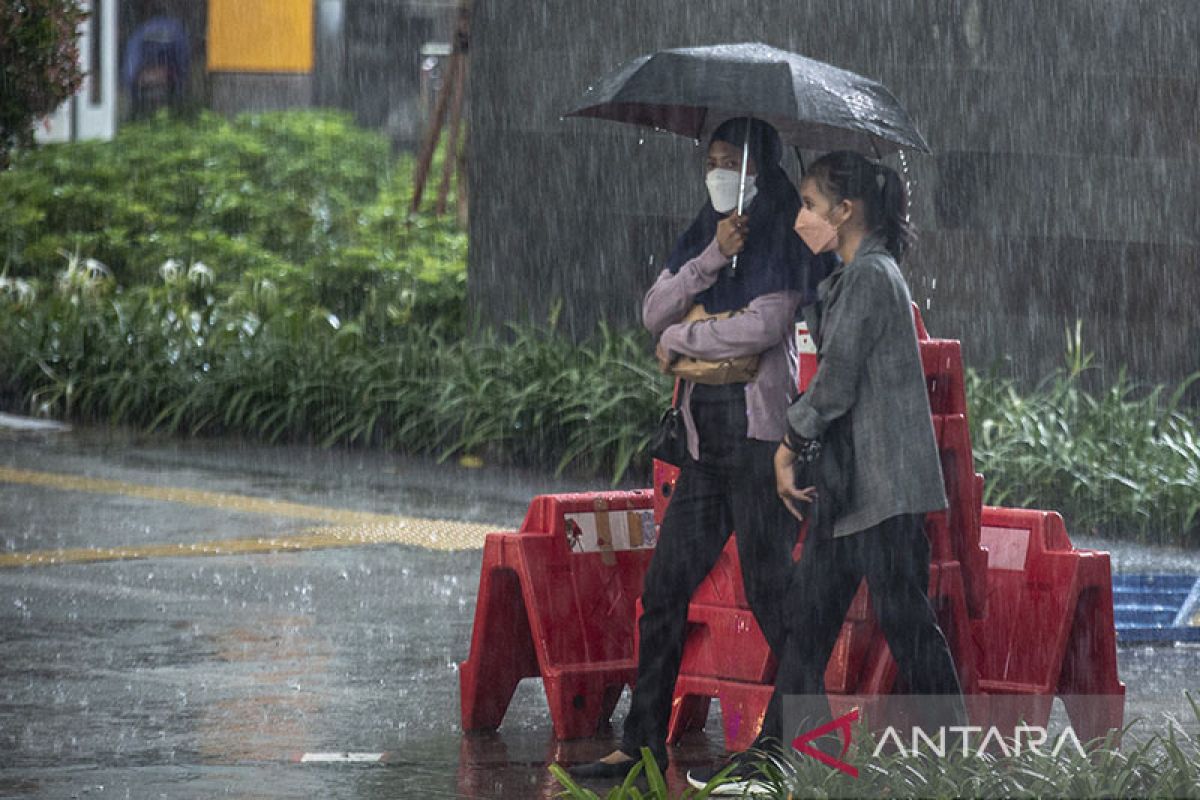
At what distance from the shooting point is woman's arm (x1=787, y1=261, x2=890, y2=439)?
6.27 meters

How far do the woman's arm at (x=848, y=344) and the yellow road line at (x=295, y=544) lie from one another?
16.7 ft

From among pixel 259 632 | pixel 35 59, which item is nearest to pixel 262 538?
pixel 259 632

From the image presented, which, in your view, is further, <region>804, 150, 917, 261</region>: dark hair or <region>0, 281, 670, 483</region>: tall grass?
<region>0, 281, 670, 483</region>: tall grass

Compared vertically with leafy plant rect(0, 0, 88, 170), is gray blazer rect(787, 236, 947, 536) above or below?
below

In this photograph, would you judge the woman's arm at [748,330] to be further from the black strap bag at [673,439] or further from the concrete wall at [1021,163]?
the concrete wall at [1021,163]

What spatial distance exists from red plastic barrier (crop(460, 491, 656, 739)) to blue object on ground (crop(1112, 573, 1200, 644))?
2038 millimetres

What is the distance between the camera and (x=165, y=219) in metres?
25.2

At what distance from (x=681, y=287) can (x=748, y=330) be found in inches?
9.9

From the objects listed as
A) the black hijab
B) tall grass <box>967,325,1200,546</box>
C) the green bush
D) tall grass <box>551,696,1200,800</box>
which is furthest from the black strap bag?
the green bush

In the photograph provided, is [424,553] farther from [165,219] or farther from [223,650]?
[165,219]

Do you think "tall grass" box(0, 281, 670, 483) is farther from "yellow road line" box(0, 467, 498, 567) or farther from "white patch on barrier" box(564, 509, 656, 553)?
"white patch on barrier" box(564, 509, 656, 553)

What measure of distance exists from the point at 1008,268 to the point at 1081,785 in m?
9.18

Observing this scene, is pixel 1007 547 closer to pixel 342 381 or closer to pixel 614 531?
pixel 614 531

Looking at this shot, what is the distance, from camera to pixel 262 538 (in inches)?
448
